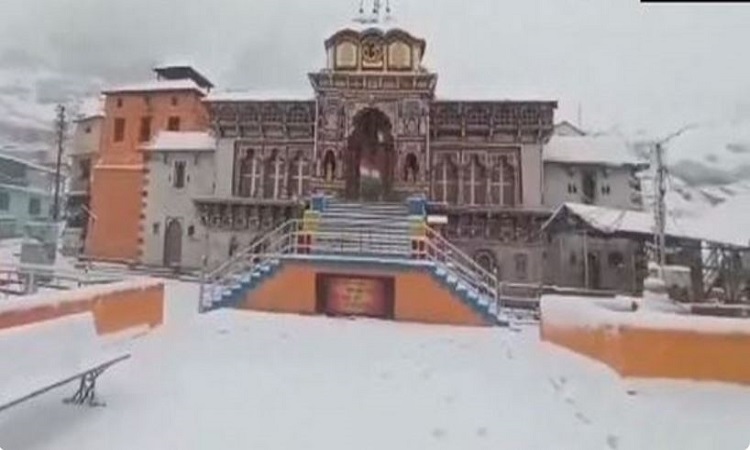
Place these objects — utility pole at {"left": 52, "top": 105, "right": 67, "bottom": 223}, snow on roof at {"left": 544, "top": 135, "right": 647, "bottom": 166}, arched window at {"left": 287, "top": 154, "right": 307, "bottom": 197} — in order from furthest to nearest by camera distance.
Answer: arched window at {"left": 287, "top": 154, "right": 307, "bottom": 197} < snow on roof at {"left": 544, "top": 135, "right": 647, "bottom": 166} < utility pole at {"left": 52, "top": 105, "right": 67, "bottom": 223}

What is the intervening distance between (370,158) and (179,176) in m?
2.98

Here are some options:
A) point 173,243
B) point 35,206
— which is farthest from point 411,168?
point 35,206

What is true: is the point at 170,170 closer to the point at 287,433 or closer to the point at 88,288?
the point at 88,288

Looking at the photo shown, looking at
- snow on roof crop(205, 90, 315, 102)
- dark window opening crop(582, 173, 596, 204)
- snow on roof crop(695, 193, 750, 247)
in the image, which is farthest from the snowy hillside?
dark window opening crop(582, 173, 596, 204)

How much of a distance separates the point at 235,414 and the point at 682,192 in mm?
3852

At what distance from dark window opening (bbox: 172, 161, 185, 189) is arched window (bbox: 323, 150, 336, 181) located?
232 cm

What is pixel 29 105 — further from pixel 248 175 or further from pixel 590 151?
pixel 590 151

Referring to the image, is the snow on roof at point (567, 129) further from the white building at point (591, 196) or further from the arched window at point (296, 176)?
the arched window at point (296, 176)

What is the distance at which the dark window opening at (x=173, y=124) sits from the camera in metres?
7.30

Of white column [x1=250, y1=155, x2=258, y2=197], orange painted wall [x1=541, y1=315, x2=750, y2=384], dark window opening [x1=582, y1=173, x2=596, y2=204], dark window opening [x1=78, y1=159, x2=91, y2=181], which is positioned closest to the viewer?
orange painted wall [x1=541, y1=315, x2=750, y2=384]

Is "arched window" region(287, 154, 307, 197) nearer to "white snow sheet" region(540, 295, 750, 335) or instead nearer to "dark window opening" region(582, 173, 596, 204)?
"dark window opening" region(582, 173, 596, 204)

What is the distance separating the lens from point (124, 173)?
6742mm

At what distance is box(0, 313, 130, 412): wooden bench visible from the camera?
1.68m

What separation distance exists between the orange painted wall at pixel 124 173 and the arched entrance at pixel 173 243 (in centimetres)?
49
